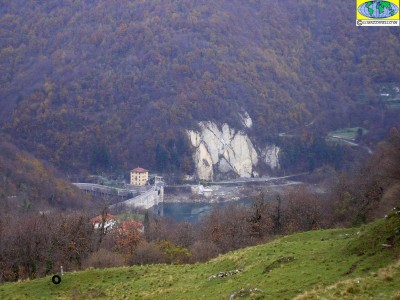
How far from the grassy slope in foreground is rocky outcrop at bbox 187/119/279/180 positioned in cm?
9822

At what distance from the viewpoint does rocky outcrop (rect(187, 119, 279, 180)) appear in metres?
132

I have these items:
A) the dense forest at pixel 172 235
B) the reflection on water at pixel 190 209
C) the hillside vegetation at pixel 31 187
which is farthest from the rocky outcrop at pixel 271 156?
the dense forest at pixel 172 235

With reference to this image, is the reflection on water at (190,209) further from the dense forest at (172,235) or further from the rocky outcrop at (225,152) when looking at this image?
the dense forest at (172,235)

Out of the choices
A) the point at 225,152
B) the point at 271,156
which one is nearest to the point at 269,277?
the point at 225,152

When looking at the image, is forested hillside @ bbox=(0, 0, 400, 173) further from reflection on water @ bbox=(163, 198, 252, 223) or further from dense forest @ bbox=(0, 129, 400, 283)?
dense forest @ bbox=(0, 129, 400, 283)

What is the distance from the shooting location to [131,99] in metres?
149

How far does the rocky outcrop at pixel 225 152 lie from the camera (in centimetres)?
13162

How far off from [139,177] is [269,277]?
9948 centimetres

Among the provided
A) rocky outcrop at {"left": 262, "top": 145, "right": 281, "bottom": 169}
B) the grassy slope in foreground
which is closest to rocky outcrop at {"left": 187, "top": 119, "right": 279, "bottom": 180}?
rocky outcrop at {"left": 262, "top": 145, "right": 281, "bottom": 169}

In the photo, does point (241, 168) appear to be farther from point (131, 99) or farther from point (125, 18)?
point (125, 18)

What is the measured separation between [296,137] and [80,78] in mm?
58447

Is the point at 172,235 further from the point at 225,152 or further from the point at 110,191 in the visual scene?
the point at 225,152

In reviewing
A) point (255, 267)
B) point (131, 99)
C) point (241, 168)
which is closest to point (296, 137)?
point (241, 168)

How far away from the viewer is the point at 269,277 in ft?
73.9
